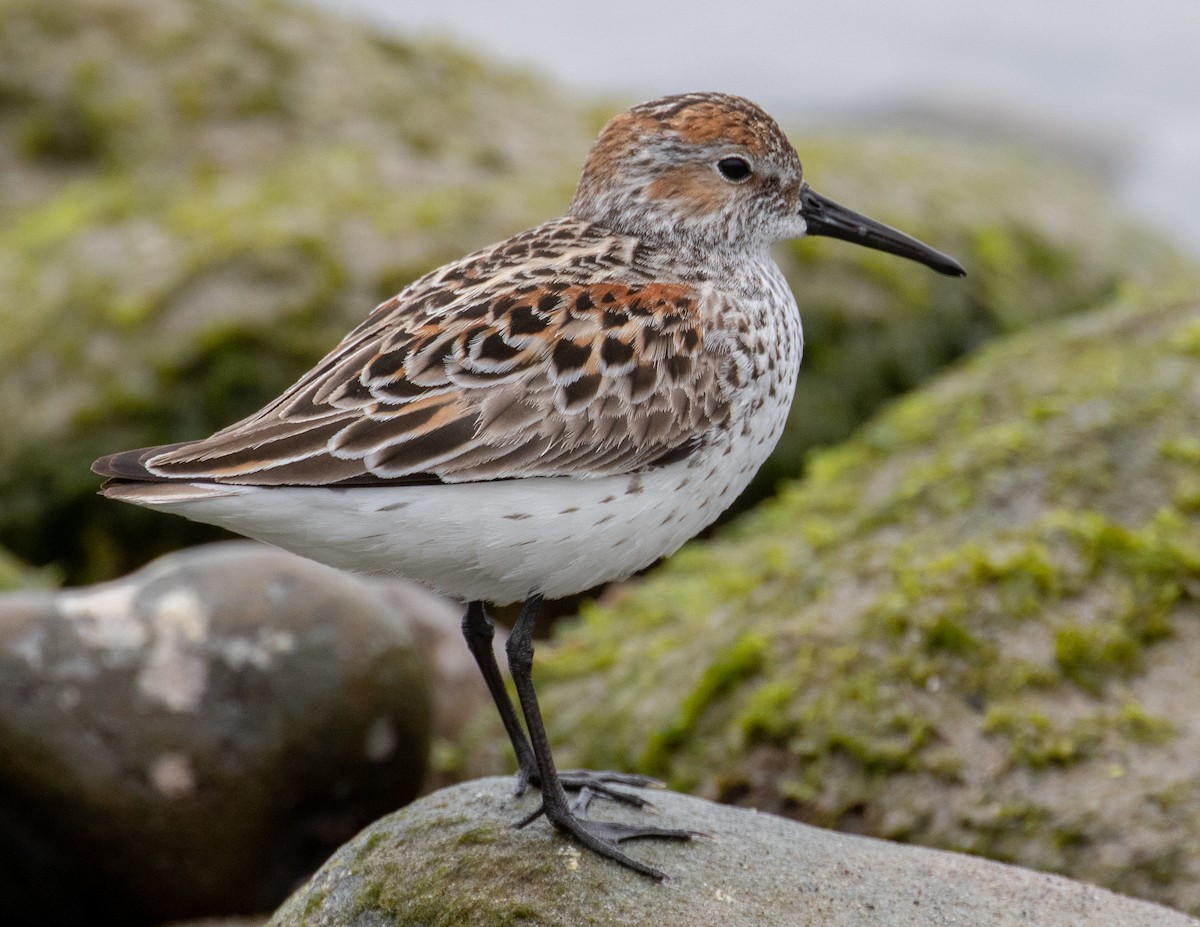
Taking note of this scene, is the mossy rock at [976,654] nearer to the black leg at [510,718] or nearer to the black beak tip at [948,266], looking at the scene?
the black leg at [510,718]

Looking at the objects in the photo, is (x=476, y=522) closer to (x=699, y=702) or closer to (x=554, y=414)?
(x=554, y=414)

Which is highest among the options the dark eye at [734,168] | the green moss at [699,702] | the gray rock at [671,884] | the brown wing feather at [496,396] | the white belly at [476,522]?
the dark eye at [734,168]

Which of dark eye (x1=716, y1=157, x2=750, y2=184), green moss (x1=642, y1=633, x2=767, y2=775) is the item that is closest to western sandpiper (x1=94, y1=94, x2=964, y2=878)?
dark eye (x1=716, y1=157, x2=750, y2=184)

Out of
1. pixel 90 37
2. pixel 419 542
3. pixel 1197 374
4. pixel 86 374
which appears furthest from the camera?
pixel 90 37

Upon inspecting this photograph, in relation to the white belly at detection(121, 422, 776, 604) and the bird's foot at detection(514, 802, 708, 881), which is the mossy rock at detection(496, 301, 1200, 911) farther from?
the white belly at detection(121, 422, 776, 604)

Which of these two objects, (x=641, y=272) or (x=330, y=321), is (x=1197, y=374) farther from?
(x=330, y=321)

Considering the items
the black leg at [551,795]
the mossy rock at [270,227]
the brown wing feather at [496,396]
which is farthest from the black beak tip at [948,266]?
the mossy rock at [270,227]

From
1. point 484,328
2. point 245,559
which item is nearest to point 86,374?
point 245,559
